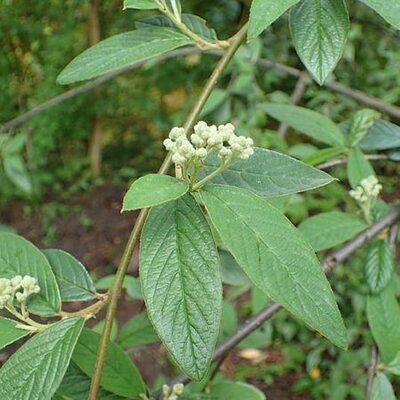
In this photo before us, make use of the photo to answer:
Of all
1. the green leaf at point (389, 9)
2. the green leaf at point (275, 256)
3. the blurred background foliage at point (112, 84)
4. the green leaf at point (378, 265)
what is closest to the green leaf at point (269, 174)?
the green leaf at point (275, 256)

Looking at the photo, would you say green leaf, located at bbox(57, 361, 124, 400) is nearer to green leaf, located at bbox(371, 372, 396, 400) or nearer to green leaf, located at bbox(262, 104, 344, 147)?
green leaf, located at bbox(371, 372, 396, 400)

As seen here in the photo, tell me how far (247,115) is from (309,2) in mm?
1255

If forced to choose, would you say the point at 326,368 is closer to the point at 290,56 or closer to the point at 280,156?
the point at 290,56

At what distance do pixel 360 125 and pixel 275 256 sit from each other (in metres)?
0.61

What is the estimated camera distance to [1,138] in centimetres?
185

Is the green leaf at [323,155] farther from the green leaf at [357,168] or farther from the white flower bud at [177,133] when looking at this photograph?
the white flower bud at [177,133]

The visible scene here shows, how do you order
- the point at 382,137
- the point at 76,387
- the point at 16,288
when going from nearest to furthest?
1. the point at 16,288
2. the point at 76,387
3. the point at 382,137

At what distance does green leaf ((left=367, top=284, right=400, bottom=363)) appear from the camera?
97 cm

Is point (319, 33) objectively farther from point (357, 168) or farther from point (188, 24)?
point (357, 168)

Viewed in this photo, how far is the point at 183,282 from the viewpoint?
2.03ft

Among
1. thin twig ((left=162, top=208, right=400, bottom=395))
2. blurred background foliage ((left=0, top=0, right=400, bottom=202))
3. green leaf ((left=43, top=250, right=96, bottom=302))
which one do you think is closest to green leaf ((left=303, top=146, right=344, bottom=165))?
thin twig ((left=162, top=208, right=400, bottom=395))

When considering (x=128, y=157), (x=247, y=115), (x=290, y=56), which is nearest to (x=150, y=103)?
(x=128, y=157)

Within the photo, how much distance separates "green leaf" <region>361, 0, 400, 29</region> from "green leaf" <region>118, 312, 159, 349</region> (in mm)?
577

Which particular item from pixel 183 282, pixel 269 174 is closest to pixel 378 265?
pixel 269 174
